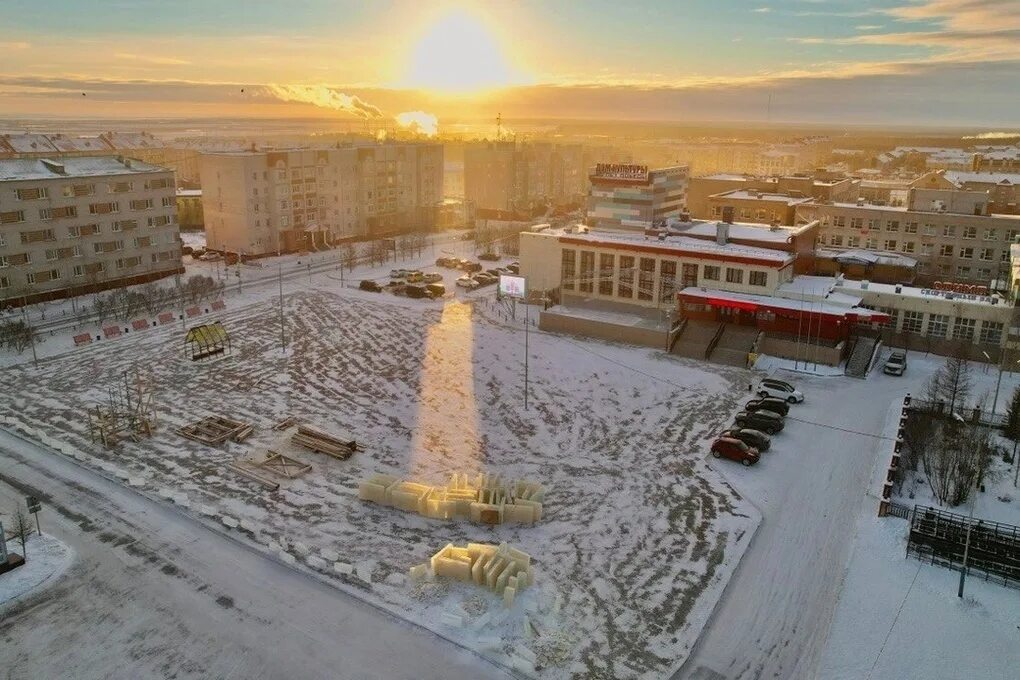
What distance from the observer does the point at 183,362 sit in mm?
36000

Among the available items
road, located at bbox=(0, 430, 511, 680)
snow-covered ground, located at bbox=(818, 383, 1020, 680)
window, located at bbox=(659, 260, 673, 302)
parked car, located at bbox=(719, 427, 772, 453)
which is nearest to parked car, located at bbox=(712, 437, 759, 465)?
parked car, located at bbox=(719, 427, 772, 453)

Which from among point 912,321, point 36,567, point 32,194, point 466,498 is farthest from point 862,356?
point 32,194

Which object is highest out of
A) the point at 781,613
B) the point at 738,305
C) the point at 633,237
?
the point at 633,237

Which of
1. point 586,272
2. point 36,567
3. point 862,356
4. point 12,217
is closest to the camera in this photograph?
point 36,567

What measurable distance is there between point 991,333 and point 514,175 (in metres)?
65.7

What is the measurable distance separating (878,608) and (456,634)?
428 inches

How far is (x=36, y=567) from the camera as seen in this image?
1917cm

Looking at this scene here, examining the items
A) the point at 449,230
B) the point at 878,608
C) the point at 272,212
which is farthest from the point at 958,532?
the point at 449,230

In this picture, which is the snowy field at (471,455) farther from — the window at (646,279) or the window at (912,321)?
the window at (912,321)

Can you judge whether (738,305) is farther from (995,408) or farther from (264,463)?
(264,463)

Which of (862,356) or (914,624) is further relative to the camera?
(862,356)

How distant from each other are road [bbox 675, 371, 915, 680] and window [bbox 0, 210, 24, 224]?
45.7 meters

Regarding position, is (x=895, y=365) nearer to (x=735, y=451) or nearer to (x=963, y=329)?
(x=963, y=329)

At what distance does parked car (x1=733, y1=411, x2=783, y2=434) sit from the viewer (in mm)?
28688
